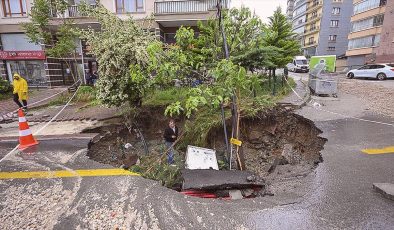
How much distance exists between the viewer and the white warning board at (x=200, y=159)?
17.5 ft

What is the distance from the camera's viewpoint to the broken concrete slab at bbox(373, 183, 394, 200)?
3.32 m

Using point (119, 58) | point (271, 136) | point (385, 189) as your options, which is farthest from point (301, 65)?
point (385, 189)

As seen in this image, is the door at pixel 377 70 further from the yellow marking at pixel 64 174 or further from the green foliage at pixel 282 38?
the yellow marking at pixel 64 174

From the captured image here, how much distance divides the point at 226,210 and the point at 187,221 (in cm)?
59

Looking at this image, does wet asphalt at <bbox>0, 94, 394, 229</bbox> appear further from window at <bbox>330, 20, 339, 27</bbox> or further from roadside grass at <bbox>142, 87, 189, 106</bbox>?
window at <bbox>330, 20, 339, 27</bbox>

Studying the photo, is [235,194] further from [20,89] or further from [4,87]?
[4,87]

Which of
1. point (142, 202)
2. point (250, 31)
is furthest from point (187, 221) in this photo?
point (250, 31)

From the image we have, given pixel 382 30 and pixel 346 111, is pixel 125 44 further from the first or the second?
pixel 382 30

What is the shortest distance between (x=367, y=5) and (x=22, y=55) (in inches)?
1696

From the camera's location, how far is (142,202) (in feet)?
11.2

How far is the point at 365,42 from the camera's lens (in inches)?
1316

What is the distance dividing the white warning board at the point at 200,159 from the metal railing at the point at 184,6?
472 inches

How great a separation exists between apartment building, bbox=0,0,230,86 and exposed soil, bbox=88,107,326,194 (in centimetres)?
890

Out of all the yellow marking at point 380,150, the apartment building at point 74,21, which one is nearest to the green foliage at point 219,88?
the yellow marking at point 380,150
